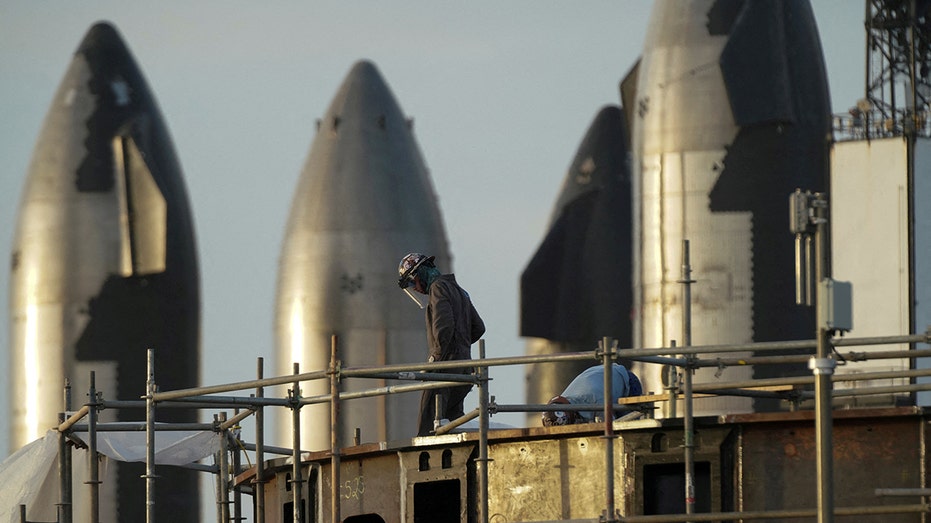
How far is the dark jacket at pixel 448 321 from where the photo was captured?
26844 millimetres

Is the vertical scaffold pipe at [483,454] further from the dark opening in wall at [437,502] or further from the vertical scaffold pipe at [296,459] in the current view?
the vertical scaffold pipe at [296,459]

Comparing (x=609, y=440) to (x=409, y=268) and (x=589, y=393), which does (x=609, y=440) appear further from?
(x=589, y=393)

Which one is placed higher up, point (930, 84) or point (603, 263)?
point (930, 84)

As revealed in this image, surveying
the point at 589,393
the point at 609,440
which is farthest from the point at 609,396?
the point at 589,393

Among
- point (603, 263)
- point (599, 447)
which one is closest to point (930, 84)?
point (603, 263)

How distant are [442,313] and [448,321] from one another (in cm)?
13

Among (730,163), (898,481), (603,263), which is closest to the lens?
(898,481)

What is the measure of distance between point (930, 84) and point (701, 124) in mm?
6597

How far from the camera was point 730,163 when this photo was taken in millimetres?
62781

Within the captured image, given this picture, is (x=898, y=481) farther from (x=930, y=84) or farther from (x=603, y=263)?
(x=603, y=263)

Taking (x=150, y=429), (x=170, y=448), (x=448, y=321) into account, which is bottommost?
(x=170, y=448)

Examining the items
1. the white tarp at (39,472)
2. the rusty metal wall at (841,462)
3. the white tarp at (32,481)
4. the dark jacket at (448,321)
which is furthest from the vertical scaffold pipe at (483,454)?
the white tarp at (32,481)

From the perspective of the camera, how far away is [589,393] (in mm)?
28703

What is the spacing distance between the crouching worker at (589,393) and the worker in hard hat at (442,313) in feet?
4.24
